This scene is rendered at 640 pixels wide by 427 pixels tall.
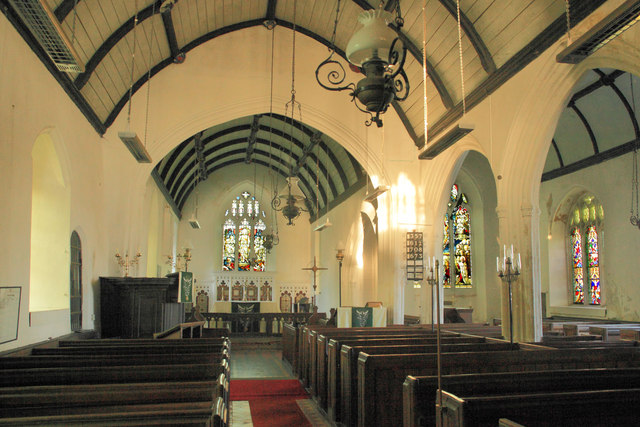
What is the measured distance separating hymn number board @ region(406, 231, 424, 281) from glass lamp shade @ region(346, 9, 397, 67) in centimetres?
665

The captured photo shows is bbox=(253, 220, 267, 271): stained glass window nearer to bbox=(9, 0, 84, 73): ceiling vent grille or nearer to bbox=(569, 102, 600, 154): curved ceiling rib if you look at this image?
bbox=(569, 102, 600, 154): curved ceiling rib

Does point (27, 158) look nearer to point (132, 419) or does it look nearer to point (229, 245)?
point (132, 419)

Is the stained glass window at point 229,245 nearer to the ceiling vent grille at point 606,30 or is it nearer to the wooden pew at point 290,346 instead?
the wooden pew at point 290,346

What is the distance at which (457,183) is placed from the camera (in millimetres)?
13523

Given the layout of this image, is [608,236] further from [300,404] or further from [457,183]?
[300,404]

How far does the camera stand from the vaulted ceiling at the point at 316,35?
6.20 m

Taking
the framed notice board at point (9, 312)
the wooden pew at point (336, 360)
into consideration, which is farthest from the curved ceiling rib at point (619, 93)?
the framed notice board at point (9, 312)

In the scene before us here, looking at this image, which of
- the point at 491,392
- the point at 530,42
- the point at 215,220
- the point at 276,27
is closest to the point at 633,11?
the point at 491,392

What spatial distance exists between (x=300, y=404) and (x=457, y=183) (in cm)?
917

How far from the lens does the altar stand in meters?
8.61

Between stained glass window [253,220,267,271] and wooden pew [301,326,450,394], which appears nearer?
wooden pew [301,326,450,394]

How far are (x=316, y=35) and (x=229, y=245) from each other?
10.8 metres

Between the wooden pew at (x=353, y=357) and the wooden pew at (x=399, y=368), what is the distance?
0.29 metres

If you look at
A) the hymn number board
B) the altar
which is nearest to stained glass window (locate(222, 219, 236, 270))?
the hymn number board
